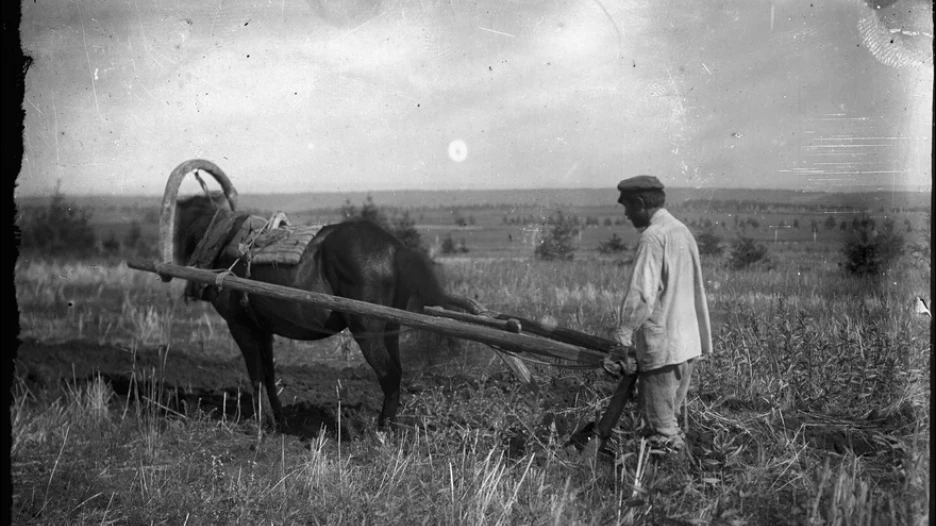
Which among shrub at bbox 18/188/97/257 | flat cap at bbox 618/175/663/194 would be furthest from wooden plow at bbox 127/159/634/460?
shrub at bbox 18/188/97/257

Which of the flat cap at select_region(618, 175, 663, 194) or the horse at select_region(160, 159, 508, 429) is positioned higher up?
the flat cap at select_region(618, 175, 663, 194)

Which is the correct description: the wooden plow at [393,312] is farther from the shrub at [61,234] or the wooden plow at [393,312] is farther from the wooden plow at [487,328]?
the shrub at [61,234]

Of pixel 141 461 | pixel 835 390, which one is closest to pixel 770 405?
pixel 835 390

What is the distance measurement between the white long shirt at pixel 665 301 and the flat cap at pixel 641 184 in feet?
0.41

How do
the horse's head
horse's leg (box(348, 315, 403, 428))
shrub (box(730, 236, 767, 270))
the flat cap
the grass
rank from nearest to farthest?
the grass → the flat cap → horse's leg (box(348, 315, 403, 428)) → the horse's head → shrub (box(730, 236, 767, 270))

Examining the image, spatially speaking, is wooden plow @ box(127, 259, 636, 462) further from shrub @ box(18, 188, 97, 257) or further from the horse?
shrub @ box(18, 188, 97, 257)

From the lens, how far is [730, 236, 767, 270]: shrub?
6.62m

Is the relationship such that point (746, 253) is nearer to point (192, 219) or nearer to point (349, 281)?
point (349, 281)

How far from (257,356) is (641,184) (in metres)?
3.57

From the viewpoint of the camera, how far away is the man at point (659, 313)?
319cm

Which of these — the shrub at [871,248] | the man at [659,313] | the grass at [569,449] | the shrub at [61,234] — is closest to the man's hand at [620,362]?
the man at [659,313]

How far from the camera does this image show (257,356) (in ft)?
18.1

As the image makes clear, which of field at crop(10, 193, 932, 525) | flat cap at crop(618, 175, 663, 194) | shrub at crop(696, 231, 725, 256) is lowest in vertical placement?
field at crop(10, 193, 932, 525)

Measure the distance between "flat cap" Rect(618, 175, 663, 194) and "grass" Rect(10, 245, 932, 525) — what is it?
1.23 meters
